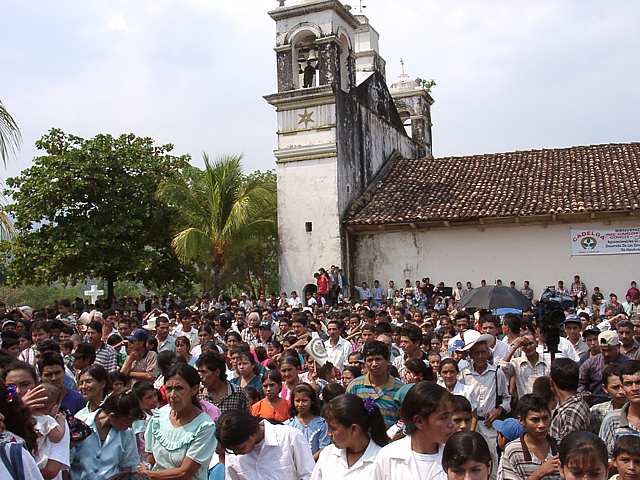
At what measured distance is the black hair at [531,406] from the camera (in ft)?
15.3

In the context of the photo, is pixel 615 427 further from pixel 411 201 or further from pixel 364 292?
pixel 411 201

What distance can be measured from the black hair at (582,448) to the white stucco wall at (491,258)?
18.0 m

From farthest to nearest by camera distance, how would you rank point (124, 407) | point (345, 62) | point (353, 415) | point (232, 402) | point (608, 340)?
point (345, 62) < point (608, 340) < point (232, 402) < point (124, 407) < point (353, 415)

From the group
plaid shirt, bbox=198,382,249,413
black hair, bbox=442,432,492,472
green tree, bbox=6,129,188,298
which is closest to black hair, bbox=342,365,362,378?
plaid shirt, bbox=198,382,249,413

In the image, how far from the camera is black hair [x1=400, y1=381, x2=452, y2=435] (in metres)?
3.68

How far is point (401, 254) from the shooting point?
2247 cm

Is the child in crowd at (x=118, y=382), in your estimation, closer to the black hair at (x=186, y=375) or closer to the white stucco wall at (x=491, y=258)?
the black hair at (x=186, y=375)

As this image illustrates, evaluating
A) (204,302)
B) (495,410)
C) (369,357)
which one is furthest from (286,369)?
(204,302)

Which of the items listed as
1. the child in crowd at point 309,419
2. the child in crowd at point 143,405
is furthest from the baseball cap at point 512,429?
the child in crowd at point 143,405

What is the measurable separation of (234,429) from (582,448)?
6.30ft

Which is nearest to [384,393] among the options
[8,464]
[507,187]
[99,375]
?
[99,375]

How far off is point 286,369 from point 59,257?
17.6 m

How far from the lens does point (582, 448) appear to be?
370cm

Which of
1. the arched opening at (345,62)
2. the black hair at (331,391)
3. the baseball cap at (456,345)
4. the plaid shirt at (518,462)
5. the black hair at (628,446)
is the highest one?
the arched opening at (345,62)
